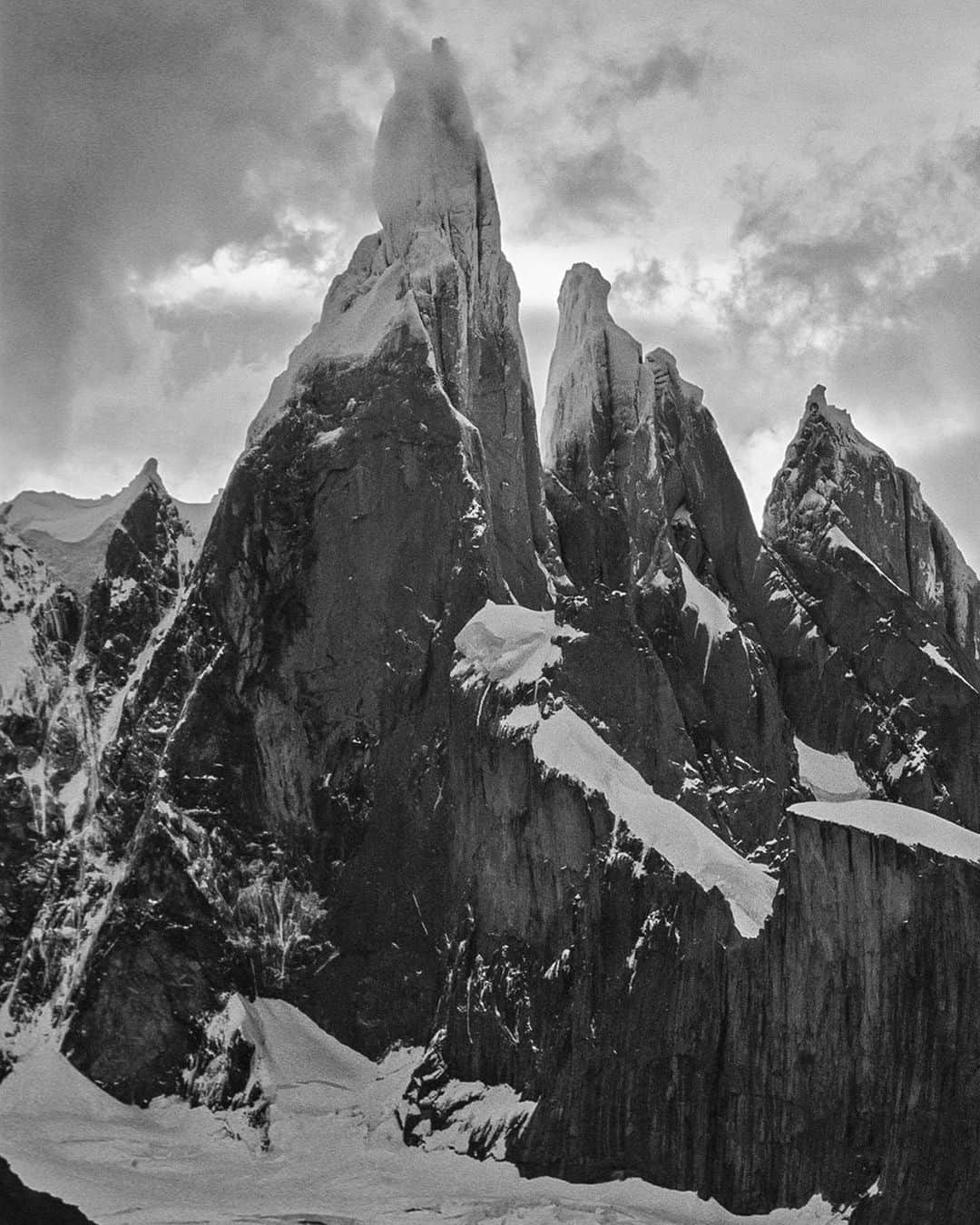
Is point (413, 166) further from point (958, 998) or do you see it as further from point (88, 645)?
point (958, 998)

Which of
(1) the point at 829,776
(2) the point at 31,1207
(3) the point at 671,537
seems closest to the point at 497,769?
(3) the point at 671,537

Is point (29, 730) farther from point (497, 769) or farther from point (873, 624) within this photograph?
point (873, 624)

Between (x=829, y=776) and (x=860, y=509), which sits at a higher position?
(x=860, y=509)

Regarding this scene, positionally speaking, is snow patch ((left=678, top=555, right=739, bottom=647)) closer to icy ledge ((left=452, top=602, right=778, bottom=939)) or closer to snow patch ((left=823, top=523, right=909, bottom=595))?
snow patch ((left=823, top=523, right=909, bottom=595))

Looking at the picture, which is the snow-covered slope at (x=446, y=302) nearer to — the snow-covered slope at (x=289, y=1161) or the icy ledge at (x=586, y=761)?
the icy ledge at (x=586, y=761)

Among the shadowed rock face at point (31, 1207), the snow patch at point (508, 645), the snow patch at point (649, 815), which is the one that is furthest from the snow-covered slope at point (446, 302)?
A: the shadowed rock face at point (31, 1207)

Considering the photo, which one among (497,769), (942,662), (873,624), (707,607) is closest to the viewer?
(497,769)

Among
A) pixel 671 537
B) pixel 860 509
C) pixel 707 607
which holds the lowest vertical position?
pixel 707 607

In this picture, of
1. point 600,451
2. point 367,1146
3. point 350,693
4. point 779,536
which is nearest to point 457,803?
point 350,693

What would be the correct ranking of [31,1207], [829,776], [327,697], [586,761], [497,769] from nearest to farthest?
[31,1207] < [586,761] < [497,769] < [327,697] < [829,776]
